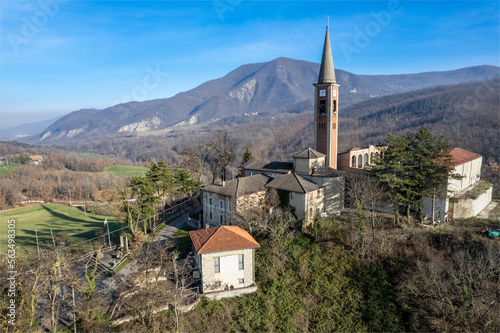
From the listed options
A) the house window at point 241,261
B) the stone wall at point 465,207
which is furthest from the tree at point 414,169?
the house window at point 241,261

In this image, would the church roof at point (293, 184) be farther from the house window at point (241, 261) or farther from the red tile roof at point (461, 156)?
the red tile roof at point (461, 156)

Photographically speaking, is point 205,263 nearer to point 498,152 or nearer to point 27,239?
point 27,239

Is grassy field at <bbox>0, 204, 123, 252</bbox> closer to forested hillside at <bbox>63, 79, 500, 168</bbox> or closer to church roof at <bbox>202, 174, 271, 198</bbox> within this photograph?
church roof at <bbox>202, 174, 271, 198</bbox>

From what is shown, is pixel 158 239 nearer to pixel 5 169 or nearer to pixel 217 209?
pixel 217 209

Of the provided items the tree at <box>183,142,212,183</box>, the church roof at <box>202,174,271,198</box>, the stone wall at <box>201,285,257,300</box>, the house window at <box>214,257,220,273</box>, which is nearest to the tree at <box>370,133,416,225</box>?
the church roof at <box>202,174,271,198</box>

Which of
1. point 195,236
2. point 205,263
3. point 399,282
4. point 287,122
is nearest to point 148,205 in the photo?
point 195,236

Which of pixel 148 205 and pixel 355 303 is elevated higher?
pixel 148 205
